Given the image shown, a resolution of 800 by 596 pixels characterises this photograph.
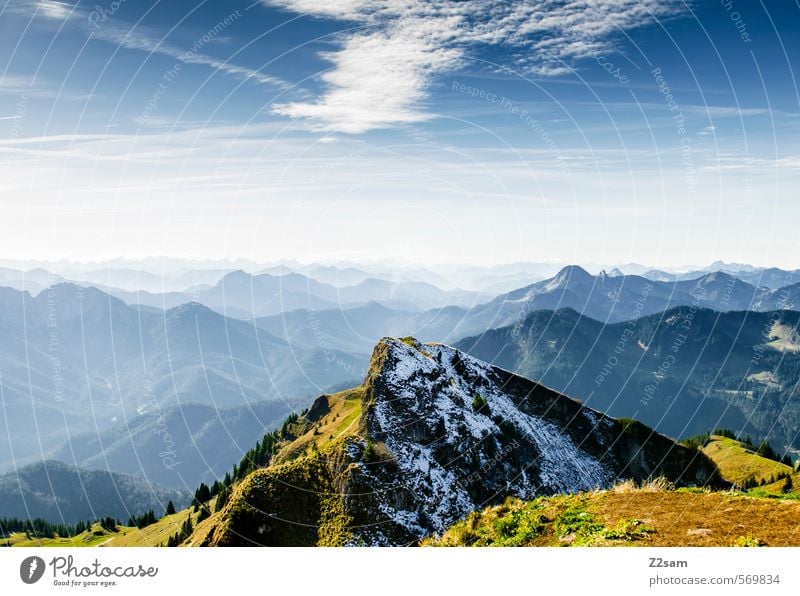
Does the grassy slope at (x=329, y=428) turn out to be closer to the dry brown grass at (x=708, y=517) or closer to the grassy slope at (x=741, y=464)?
the dry brown grass at (x=708, y=517)

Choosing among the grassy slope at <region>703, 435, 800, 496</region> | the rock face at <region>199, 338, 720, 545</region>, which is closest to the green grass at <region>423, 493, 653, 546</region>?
the rock face at <region>199, 338, 720, 545</region>

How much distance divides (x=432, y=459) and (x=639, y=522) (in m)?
41.9

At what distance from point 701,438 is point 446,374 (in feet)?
335

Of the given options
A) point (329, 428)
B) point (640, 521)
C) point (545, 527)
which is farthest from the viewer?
point (329, 428)

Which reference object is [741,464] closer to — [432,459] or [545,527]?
[432,459]

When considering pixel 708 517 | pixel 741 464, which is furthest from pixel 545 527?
pixel 741 464

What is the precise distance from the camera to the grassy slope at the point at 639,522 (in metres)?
13.8

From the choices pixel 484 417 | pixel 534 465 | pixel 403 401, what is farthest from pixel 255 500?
pixel 534 465

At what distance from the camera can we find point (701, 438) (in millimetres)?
134125
